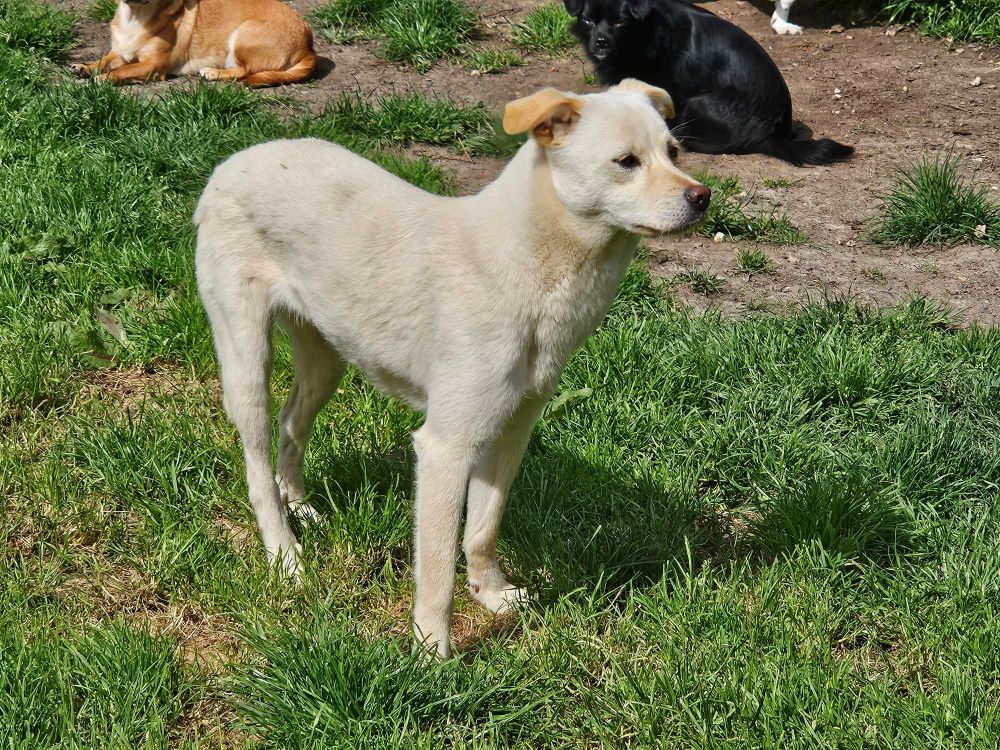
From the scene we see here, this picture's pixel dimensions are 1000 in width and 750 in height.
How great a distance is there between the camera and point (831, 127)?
7.39 meters

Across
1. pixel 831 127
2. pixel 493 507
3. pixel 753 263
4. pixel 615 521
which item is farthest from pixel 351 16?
pixel 493 507

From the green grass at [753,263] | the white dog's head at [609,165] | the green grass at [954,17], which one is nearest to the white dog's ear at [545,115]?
the white dog's head at [609,165]

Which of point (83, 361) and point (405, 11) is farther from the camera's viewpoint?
point (405, 11)

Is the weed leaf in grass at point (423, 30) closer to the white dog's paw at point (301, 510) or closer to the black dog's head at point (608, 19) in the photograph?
the black dog's head at point (608, 19)

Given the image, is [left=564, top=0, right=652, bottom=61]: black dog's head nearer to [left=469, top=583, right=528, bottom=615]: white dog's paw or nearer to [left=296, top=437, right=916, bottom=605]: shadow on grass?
[left=296, top=437, right=916, bottom=605]: shadow on grass

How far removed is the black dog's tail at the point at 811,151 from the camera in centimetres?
677

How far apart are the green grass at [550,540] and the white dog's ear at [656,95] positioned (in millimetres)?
1340

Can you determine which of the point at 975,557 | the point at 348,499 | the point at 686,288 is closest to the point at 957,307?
the point at 686,288

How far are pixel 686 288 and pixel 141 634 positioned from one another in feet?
10.7

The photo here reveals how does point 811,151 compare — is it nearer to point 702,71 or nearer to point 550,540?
point 702,71

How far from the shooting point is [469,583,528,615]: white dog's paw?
11.3ft

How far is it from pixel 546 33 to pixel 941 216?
374 centimetres

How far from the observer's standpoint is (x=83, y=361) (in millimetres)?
4453

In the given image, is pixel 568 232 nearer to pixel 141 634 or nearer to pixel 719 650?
pixel 719 650
